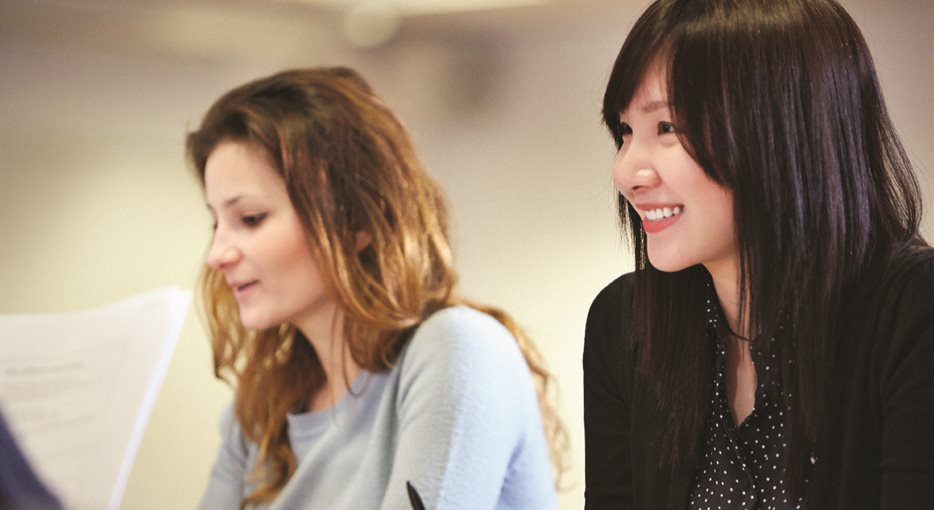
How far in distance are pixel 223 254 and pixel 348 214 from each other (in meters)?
0.17

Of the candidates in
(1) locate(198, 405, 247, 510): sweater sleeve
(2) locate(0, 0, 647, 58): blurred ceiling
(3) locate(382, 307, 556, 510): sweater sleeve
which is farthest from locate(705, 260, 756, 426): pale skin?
(2) locate(0, 0, 647, 58): blurred ceiling

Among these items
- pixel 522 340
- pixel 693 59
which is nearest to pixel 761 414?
pixel 693 59

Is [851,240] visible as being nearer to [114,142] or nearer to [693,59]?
[693,59]

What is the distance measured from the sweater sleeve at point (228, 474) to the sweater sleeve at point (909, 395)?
97cm

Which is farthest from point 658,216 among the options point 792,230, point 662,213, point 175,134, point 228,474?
point 175,134

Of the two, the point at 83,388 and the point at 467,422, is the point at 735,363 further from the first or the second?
the point at 83,388

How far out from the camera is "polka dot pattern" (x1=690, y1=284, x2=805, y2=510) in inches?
36.2

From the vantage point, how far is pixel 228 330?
166 centimetres

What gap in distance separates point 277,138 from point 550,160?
0.44 metres

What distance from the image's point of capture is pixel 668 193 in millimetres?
895

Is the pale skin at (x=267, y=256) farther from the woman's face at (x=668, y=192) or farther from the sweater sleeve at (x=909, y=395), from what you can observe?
the sweater sleeve at (x=909, y=395)

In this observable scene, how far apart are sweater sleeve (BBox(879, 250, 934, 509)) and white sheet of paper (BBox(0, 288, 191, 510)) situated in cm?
106

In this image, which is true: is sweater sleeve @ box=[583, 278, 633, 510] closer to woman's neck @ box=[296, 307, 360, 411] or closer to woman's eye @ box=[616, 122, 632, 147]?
woman's eye @ box=[616, 122, 632, 147]

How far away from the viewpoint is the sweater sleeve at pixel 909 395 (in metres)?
0.82
